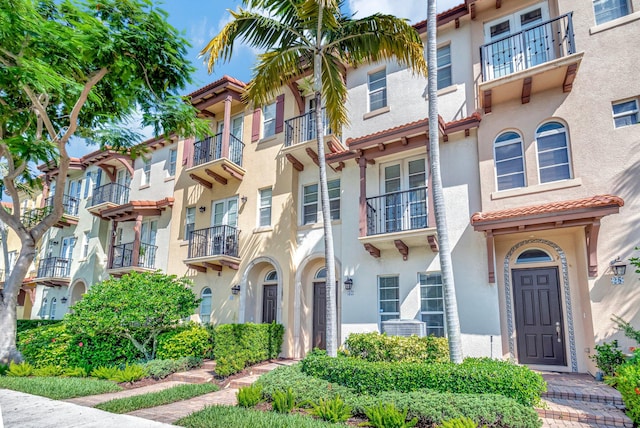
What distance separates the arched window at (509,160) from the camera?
34.4ft

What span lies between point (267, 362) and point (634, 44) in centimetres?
1296

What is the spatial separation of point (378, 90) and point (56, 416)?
12.3 metres

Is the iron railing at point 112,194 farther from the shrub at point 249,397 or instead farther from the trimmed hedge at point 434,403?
the trimmed hedge at point 434,403

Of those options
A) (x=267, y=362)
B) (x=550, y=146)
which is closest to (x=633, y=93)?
(x=550, y=146)

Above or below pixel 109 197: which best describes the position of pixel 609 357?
below

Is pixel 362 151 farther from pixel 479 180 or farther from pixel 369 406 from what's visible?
pixel 369 406

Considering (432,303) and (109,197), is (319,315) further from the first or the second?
(109,197)

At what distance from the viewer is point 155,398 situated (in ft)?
28.0

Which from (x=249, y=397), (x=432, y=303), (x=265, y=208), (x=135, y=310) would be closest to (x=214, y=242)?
(x=265, y=208)

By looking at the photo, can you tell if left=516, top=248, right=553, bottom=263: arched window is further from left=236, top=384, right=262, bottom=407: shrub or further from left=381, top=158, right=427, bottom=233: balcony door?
left=236, top=384, right=262, bottom=407: shrub

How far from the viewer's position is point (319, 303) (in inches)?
549

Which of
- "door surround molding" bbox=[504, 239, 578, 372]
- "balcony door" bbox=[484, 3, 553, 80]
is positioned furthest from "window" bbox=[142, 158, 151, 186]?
"door surround molding" bbox=[504, 239, 578, 372]

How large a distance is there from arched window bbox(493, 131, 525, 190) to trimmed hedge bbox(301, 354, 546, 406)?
490 cm

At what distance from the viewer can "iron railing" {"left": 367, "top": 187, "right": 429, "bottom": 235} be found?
11.6 metres
